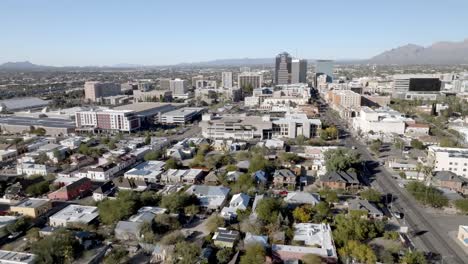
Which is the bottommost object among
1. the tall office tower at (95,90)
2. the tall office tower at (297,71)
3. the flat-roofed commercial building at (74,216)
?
the flat-roofed commercial building at (74,216)

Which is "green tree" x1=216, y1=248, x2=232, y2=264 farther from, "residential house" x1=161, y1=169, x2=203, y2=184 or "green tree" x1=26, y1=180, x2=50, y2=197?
"green tree" x1=26, y1=180, x2=50, y2=197

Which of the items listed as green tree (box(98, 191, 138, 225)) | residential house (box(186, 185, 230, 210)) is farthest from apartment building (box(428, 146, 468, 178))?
green tree (box(98, 191, 138, 225))

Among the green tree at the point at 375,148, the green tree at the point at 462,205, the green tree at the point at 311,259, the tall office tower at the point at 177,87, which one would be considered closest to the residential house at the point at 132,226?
the green tree at the point at 311,259

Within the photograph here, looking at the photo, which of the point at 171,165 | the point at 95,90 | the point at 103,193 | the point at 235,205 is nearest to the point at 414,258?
the point at 235,205

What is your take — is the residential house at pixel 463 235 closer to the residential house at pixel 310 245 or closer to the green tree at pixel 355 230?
the green tree at pixel 355 230

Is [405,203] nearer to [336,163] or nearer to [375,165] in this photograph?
[336,163]

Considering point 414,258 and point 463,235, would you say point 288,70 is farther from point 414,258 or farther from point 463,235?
point 414,258
